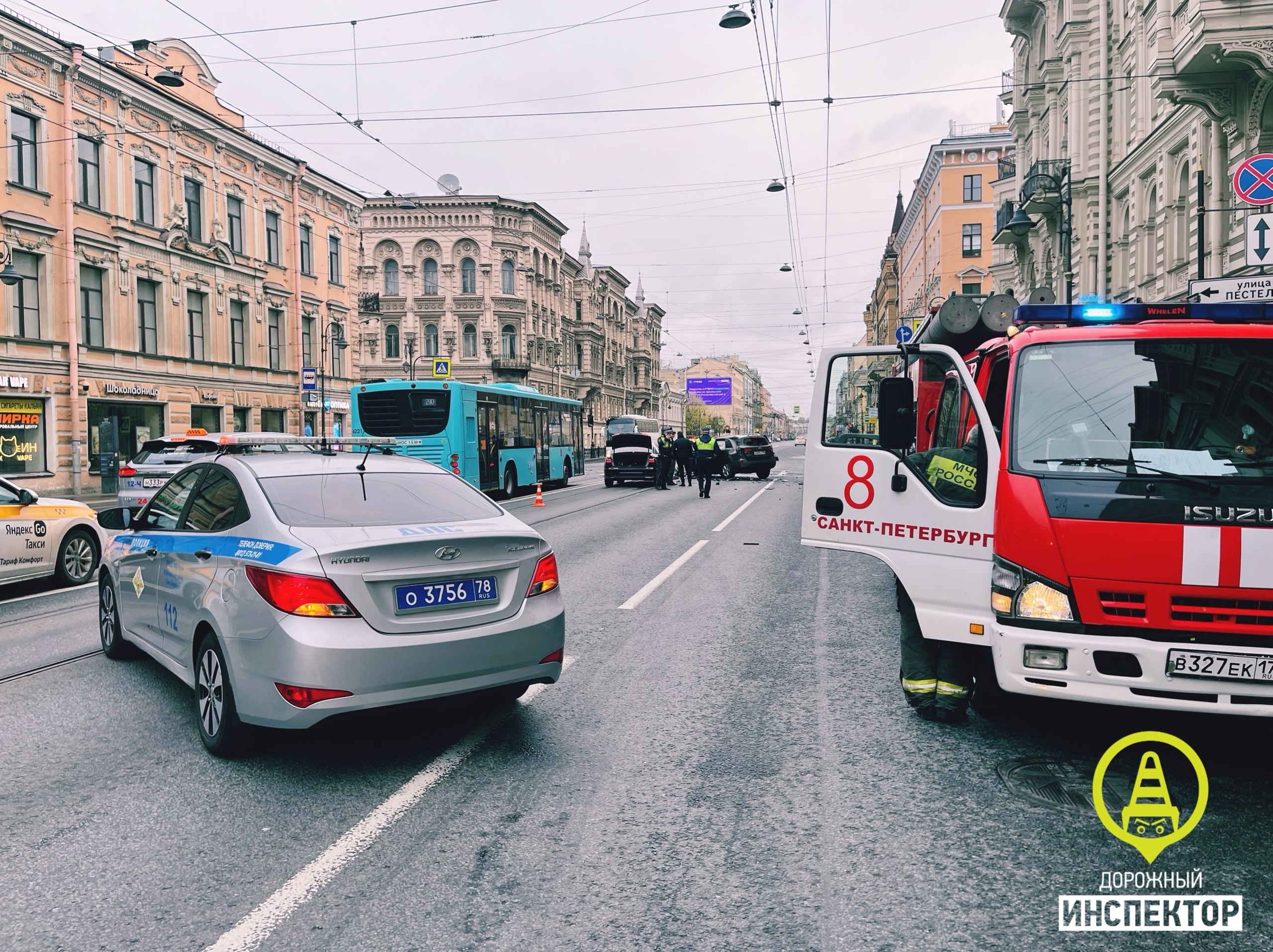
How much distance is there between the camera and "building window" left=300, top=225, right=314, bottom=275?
129 feet

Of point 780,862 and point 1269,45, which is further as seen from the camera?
point 1269,45

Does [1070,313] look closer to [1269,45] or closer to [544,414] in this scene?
[1269,45]

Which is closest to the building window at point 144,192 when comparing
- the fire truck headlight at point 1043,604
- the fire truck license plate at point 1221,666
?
the fire truck headlight at point 1043,604

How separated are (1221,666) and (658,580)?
7075 mm

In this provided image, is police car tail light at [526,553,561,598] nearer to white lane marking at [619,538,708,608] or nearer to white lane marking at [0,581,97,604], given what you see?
white lane marking at [619,538,708,608]

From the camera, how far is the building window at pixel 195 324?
1287 inches

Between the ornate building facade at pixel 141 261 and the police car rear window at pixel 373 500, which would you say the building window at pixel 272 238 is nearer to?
the ornate building facade at pixel 141 261

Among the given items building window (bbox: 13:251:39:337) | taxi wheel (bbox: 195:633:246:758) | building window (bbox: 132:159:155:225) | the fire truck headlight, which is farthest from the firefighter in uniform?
building window (bbox: 132:159:155:225)

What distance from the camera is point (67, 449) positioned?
26.9 meters

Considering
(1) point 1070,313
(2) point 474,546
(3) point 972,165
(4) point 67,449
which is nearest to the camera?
(2) point 474,546

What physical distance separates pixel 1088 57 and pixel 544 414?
18.6 m

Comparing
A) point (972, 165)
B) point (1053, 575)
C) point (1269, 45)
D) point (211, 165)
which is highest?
point (972, 165)

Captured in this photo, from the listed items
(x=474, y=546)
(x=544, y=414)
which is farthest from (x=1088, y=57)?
(x=474, y=546)

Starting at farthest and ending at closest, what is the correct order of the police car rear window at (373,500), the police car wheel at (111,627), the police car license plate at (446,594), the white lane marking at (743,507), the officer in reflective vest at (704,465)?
the officer in reflective vest at (704,465) < the white lane marking at (743,507) < the police car wheel at (111,627) < the police car rear window at (373,500) < the police car license plate at (446,594)
